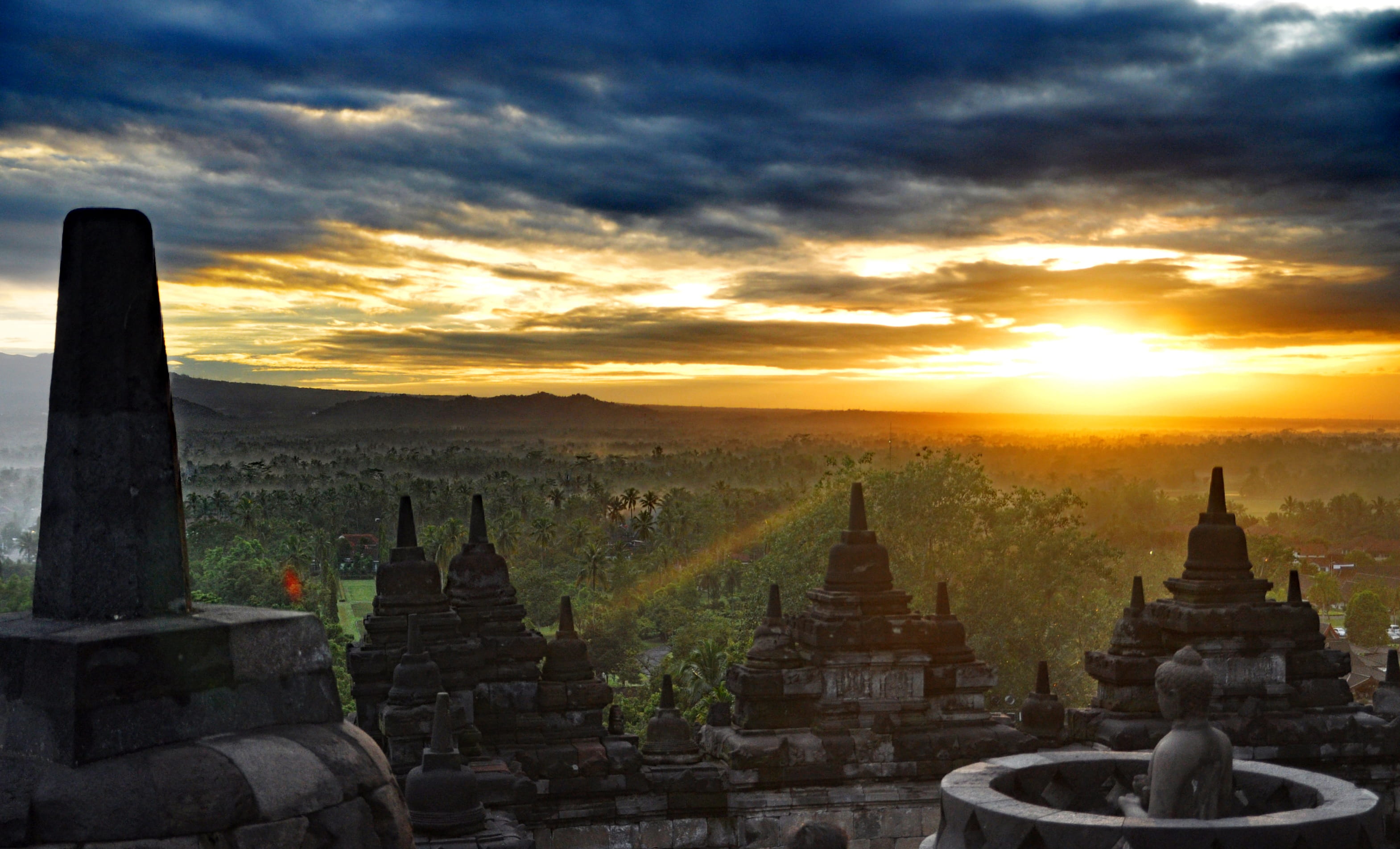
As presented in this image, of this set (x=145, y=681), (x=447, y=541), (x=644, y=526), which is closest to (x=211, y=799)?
(x=145, y=681)

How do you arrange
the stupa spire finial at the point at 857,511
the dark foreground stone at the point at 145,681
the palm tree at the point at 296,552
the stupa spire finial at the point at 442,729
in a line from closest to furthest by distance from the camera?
the dark foreground stone at the point at 145,681 < the stupa spire finial at the point at 442,729 < the stupa spire finial at the point at 857,511 < the palm tree at the point at 296,552

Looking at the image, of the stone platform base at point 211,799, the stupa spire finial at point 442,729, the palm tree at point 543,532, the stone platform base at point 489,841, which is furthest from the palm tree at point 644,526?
the stone platform base at point 211,799

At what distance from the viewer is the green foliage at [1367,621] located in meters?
72.2

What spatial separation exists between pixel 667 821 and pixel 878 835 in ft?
9.27

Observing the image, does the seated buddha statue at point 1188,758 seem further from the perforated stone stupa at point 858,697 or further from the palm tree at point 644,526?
the palm tree at point 644,526

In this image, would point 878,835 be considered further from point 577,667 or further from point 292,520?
point 292,520

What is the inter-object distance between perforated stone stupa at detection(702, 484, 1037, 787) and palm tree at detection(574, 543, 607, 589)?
7042cm

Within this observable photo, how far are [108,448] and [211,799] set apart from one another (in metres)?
2.01

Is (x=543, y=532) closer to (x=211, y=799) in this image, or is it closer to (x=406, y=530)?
(x=406, y=530)

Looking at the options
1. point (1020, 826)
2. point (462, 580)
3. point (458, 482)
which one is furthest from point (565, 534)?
point (1020, 826)

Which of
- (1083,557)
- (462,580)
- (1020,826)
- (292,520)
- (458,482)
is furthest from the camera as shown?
(458,482)

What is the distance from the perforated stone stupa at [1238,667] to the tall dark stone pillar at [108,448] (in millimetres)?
13313

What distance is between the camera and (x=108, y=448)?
22.4 feet

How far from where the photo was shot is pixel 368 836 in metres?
6.76
